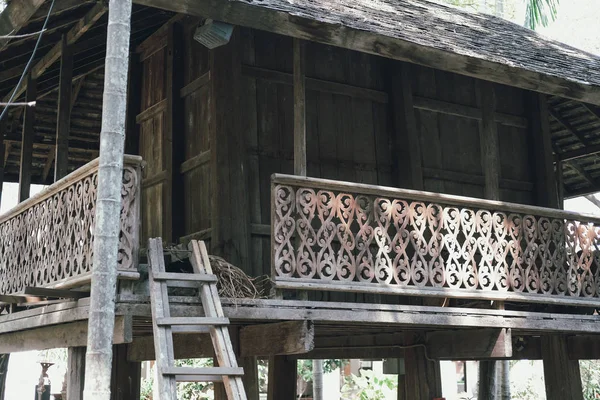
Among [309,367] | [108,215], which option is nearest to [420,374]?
[108,215]

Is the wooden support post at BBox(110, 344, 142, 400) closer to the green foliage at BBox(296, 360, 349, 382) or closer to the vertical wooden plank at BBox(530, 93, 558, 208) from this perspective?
the vertical wooden plank at BBox(530, 93, 558, 208)

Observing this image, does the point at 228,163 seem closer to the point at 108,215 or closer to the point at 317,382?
the point at 108,215

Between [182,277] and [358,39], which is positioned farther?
[358,39]

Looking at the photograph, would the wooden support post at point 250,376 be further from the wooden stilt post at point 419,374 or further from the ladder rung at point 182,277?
the ladder rung at point 182,277

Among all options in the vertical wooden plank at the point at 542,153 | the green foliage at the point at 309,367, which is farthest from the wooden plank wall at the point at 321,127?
the green foliage at the point at 309,367

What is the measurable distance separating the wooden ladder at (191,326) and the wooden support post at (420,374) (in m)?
4.23

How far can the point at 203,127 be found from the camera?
9320 millimetres

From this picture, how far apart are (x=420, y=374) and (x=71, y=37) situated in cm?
568

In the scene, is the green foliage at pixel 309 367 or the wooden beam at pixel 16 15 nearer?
the wooden beam at pixel 16 15

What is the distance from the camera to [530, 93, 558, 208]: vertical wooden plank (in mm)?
11336

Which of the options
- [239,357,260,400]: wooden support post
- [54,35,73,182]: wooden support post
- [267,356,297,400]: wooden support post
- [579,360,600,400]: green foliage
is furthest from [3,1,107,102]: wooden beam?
[579,360,600,400]: green foliage

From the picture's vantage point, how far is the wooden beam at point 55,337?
22.0 feet

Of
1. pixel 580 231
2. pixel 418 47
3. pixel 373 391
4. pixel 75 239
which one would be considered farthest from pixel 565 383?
pixel 373 391

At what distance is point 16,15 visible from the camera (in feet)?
25.4
